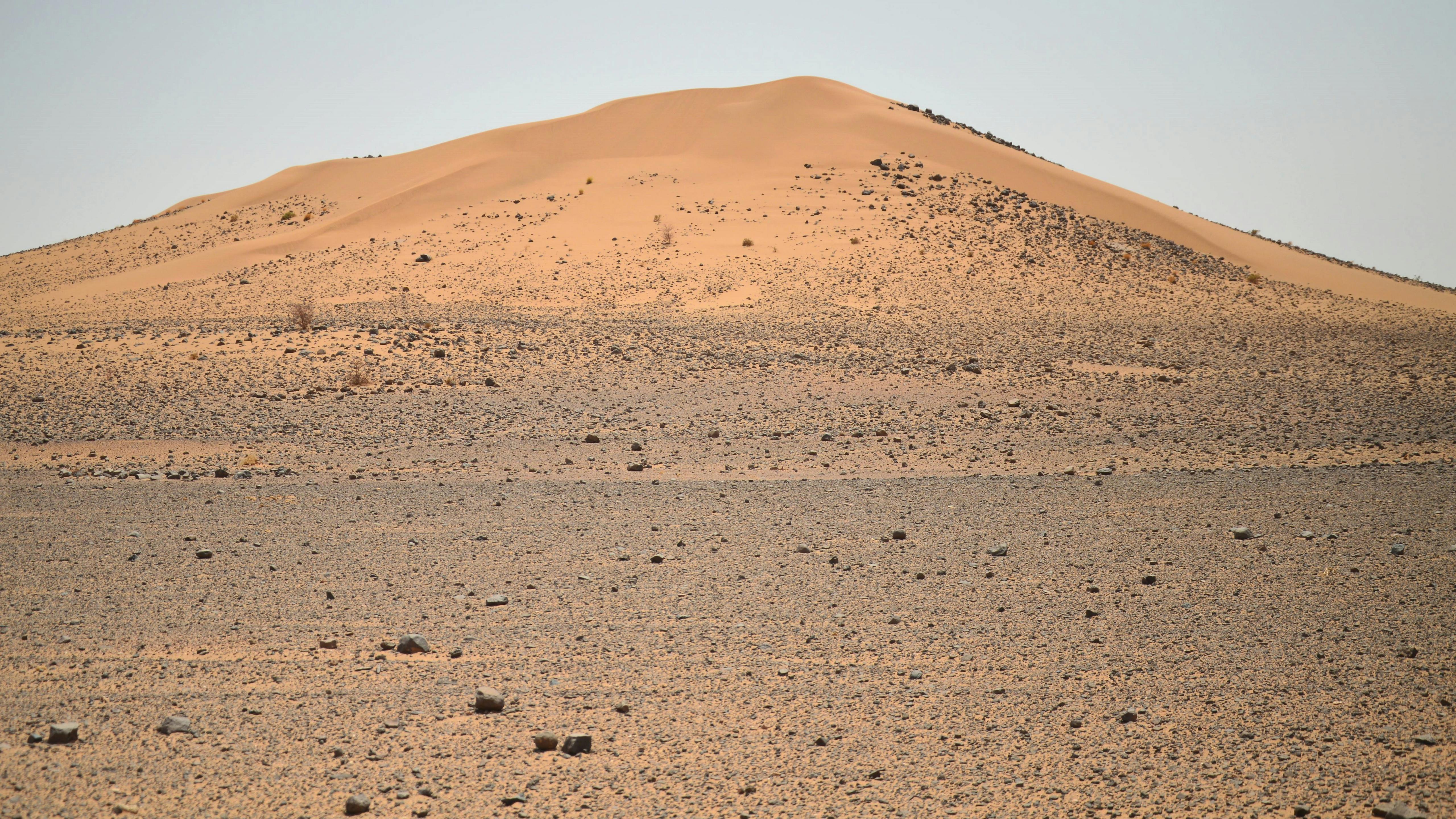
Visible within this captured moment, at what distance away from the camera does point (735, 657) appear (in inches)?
250

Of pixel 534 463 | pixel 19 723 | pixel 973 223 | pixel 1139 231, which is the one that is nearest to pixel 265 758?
pixel 19 723

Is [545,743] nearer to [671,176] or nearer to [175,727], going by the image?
[175,727]

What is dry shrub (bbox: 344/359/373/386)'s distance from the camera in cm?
1781

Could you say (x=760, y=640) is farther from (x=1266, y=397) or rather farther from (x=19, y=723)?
(x=1266, y=397)

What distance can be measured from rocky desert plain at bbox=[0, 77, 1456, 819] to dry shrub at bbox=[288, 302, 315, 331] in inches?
12.4

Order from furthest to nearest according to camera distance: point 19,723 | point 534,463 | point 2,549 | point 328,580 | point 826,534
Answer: point 534,463 → point 826,534 → point 2,549 → point 328,580 → point 19,723

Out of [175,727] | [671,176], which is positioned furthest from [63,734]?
[671,176]

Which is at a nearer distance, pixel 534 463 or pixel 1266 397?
pixel 534 463

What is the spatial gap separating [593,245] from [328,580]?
24.4 m

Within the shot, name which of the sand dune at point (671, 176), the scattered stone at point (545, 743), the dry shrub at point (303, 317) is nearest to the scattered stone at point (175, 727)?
the scattered stone at point (545, 743)

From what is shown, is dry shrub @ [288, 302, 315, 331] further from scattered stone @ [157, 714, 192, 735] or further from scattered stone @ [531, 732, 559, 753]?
scattered stone @ [531, 732, 559, 753]

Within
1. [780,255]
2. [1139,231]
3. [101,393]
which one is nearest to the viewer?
[101,393]

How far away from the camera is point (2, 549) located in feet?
28.7

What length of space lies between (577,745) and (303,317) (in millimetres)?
19835
